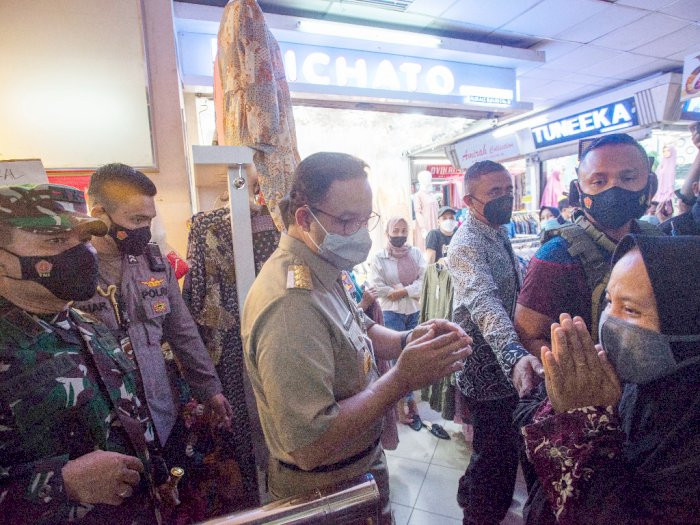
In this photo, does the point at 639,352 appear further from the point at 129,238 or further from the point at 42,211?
the point at 129,238

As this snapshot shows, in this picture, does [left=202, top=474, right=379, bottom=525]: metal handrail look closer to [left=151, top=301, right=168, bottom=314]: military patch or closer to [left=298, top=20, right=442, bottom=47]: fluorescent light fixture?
[left=151, top=301, right=168, bottom=314]: military patch

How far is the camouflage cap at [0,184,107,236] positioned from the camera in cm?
101

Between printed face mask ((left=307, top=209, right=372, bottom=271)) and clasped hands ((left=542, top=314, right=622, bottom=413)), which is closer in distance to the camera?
clasped hands ((left=542, top=314, right=622, bottom=413))

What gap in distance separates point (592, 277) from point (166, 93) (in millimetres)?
2681

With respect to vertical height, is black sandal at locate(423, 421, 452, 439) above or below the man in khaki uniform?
below

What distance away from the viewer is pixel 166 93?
8.27 feet

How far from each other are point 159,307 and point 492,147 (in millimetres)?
8141

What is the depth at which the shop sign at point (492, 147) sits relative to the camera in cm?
816

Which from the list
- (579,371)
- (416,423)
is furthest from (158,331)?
(416,423)

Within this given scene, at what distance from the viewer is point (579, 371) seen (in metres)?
0.93

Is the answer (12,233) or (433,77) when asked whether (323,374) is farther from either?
(433,77)

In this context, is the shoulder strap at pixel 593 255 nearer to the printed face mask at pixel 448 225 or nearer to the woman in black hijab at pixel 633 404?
the woman in black hijab at pixel 633 404

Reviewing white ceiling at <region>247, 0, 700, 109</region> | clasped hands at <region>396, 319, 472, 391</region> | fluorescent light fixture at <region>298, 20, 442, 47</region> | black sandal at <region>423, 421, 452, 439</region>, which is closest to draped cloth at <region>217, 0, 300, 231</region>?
clasped hands at <region>396, 319, 472, 391</region>

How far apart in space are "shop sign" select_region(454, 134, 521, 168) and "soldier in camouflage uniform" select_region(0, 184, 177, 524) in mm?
8305
